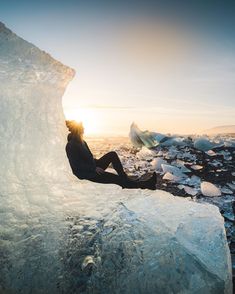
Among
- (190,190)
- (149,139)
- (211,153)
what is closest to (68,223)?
(190,190)

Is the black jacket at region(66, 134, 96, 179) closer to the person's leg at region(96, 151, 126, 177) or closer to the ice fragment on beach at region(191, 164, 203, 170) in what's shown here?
the person's leg at region(96, 151, 126, 177)

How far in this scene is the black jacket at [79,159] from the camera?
380 cm

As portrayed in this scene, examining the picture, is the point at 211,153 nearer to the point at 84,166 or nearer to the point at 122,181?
the point at 122,181

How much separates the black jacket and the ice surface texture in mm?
856

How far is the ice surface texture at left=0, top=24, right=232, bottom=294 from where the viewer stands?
6.82ft

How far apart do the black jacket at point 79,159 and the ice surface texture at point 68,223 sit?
2.81ft

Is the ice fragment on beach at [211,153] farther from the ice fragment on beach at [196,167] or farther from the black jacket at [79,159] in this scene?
the black jacket at [79,159]

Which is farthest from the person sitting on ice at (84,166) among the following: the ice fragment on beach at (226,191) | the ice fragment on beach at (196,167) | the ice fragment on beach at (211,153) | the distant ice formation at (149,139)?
the distant ice formation at (149,139)

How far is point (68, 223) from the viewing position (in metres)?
2.33

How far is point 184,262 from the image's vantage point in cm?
209

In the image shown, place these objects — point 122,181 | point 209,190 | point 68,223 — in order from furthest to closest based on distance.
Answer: point 209,190 < point 122,181 < point 68,223

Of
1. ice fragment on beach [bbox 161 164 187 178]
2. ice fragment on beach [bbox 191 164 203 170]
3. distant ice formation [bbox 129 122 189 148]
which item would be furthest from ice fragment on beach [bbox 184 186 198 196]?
distant ice formation [bbox 129 122 189 148]

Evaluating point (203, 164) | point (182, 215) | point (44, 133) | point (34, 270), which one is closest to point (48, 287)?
point (34, 270)

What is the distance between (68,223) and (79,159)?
5.14 feet
